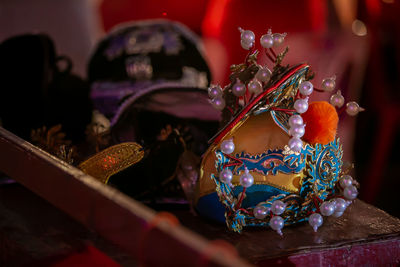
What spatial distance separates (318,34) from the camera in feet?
5.69

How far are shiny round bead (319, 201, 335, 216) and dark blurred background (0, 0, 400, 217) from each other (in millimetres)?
895

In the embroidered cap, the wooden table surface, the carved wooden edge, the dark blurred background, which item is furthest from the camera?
the dark blurred background

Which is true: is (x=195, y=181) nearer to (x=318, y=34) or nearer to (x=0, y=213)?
(x=0, y=213)

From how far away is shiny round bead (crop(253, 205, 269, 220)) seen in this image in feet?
1.90

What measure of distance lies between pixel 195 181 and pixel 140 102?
16 cm

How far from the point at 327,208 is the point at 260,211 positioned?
→ 0.28 feet

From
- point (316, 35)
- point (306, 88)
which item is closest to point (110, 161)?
point (306, 88)

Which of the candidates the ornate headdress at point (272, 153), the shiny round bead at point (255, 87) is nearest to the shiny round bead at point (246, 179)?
the ornate headdress at point (272, 153)

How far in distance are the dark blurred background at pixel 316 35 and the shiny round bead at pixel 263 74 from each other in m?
0.89

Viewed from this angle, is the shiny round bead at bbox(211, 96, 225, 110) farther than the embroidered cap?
No

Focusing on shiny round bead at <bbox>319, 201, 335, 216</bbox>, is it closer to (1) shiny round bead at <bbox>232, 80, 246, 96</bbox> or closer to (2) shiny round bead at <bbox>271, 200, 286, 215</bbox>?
(2) shiny round bead at <bbox>271, 200, 286, 215</bbox>

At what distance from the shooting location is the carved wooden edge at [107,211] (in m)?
0.33

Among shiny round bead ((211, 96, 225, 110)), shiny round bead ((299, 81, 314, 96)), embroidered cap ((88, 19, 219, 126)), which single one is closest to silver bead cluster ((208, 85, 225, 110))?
shiny round bead ((211, 96, 225, 110))

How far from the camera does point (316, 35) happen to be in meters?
1.72
